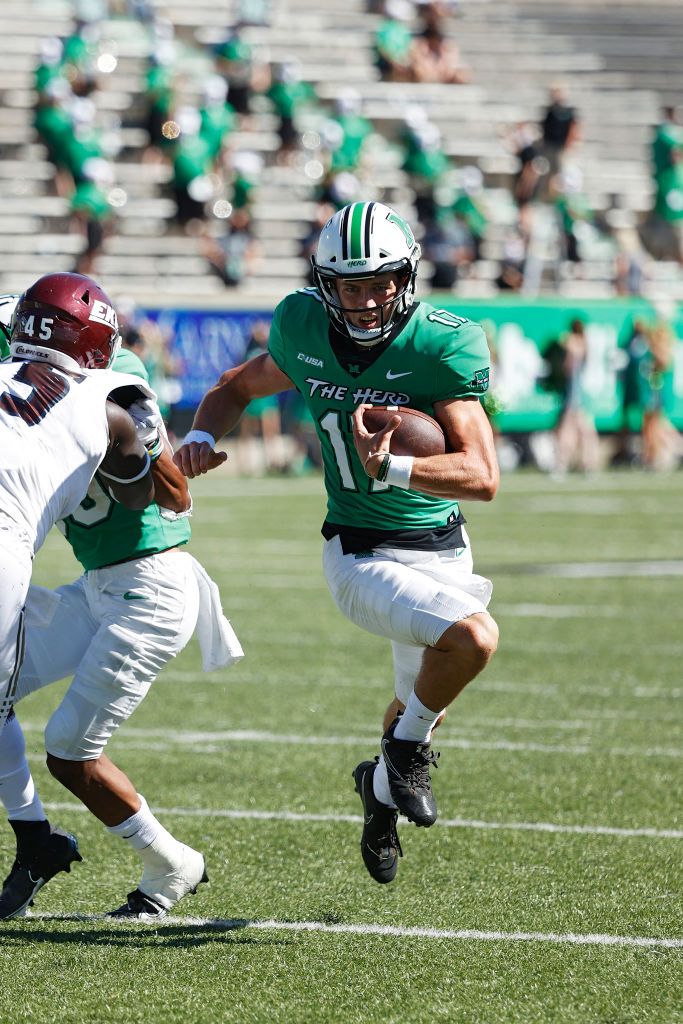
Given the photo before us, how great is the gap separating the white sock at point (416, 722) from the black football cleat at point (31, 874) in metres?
0.98

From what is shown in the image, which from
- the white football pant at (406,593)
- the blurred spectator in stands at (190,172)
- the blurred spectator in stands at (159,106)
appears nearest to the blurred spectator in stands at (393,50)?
the blurred spectator in stands at (159,106)

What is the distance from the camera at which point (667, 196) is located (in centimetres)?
2275

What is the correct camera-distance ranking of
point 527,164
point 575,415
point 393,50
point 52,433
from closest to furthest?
point 52,433, point 575,415, point 527,164, point 393,50

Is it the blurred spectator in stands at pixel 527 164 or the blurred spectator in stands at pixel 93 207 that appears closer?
the blurred spectator in stands at pixel 93 207

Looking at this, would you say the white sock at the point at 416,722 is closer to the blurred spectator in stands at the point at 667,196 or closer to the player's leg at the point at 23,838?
the player's leg at the point at 23,838

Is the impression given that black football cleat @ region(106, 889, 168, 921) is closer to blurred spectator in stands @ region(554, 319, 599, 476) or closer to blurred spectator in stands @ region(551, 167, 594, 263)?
blurred spectator in stands @ region(554, 319, 599, 476)

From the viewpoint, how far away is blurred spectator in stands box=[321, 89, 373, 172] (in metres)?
20.6

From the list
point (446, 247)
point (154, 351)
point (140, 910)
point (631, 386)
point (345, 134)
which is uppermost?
point (345, 134)

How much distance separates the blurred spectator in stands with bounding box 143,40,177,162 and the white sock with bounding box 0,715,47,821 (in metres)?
16.1

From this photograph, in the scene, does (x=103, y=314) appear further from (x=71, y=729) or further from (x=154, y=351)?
(x=154, y=351)

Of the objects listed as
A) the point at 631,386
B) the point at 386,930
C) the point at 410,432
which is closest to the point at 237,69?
the point at 631,386

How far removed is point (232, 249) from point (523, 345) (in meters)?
3.63

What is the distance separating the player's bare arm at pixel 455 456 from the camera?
4.27 m

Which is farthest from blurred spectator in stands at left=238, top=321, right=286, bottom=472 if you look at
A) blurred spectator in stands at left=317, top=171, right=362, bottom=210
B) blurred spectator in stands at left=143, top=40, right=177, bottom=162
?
blurred spectator in stands at left=143, top=40, right=177, bottom=162
